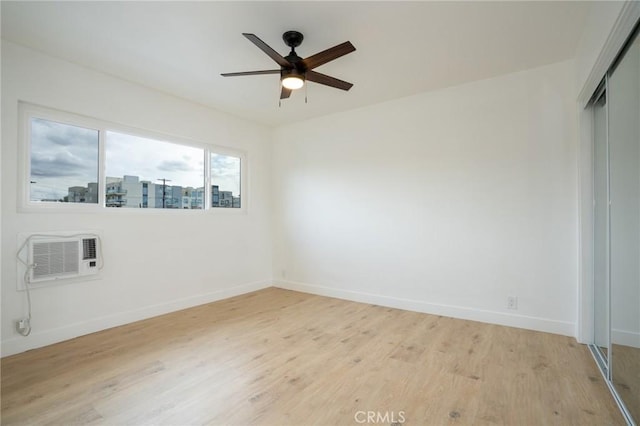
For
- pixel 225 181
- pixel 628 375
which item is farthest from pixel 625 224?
pixel 225 181

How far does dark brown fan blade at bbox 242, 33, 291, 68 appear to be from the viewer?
6.61ft

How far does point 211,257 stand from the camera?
421cm

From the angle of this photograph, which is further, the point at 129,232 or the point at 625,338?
the point at 129,232

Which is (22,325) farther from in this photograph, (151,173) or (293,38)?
(293,38)

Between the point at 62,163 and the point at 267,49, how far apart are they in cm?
244

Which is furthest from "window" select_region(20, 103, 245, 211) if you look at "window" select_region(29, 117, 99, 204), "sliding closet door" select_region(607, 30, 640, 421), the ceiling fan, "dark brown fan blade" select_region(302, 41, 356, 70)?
"sliding closet door" select_region(607, 30, 640, 421)

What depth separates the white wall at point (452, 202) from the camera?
299 centimetres

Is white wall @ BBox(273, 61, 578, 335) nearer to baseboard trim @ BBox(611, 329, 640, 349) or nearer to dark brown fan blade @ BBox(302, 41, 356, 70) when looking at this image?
baseboard trim @ BBox(611, 329, 640, 349)

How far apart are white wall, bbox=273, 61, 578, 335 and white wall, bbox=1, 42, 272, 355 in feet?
3.16

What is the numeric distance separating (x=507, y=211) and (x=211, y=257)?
3.71 metres

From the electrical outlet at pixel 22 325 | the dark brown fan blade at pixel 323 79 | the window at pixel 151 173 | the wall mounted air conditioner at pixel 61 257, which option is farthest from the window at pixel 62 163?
the dark brown fan blade at pixel 323 79

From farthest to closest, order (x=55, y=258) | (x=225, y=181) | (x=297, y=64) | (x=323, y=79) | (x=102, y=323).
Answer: (x=225, y=181)
(x=102, y=323)
(x=55, y=258)
(x=323, y=79)
(x=297, y=64)

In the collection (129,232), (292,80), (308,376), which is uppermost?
(292,80)

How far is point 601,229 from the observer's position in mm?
2438
